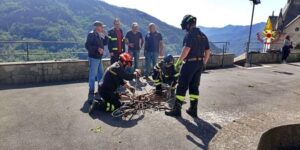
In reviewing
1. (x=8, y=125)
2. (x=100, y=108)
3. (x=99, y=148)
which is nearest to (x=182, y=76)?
(x=100, y=108)

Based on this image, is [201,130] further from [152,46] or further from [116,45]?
[152,46]

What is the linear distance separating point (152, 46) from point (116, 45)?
153cm

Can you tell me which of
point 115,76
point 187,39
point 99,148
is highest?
point 187,39

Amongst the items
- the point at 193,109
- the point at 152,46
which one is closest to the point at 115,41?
the point at 152,46

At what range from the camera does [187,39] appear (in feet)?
20.4

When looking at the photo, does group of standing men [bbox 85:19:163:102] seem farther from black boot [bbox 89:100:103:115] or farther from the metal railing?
black boot [bbox 89:100:103:115]

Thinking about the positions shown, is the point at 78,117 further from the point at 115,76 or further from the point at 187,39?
the point at 187,39

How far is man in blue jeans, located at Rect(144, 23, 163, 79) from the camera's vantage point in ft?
34.8

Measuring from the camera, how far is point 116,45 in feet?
31.8

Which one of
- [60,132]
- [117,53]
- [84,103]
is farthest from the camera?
[117,53]

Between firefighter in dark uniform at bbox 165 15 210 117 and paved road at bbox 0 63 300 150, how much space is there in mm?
533

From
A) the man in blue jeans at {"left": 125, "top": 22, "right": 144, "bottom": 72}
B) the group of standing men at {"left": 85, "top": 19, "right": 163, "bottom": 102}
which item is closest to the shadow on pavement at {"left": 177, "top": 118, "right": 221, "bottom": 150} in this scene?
the group of standing men at {"left": 85, "top": 19, "right": 163, "bottom": 102}

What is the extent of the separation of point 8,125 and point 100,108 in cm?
191

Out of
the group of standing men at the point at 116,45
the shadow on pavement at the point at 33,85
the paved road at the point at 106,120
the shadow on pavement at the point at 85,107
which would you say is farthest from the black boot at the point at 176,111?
the shadow on pavement at the point at 33,85
